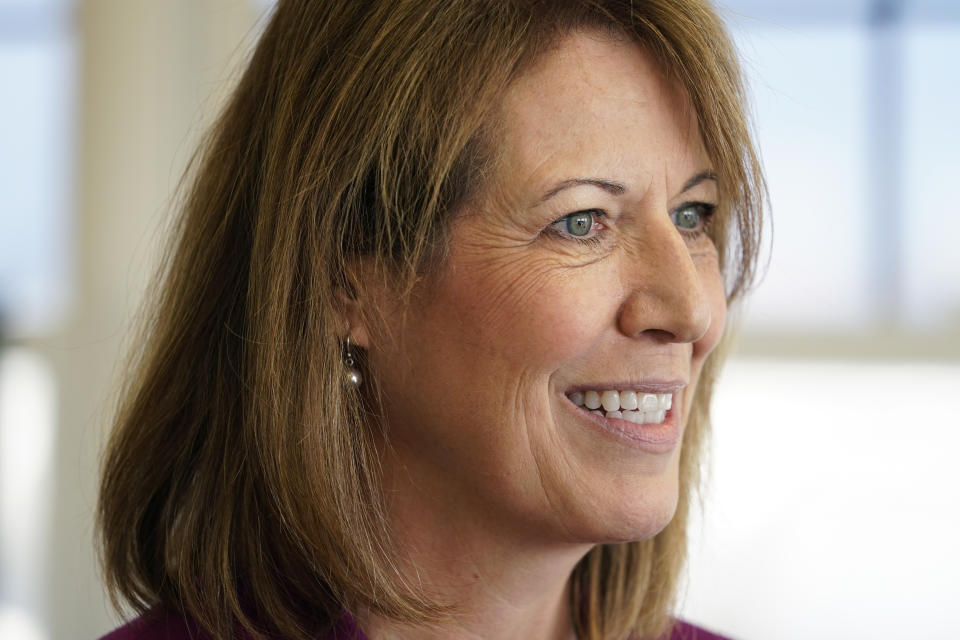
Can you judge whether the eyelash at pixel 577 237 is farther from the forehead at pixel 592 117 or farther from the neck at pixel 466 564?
the neck at pixel 466 564

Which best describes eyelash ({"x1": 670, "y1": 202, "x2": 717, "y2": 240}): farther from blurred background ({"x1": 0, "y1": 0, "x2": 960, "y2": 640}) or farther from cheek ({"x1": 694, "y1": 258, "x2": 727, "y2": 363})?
blurred background ({"x1": 0, "y1": 0, "x2": 960, "y2": 640})

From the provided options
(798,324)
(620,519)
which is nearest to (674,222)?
(620,519)

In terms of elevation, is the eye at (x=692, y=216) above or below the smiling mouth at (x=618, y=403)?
above

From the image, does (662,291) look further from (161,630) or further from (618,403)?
(161,630)

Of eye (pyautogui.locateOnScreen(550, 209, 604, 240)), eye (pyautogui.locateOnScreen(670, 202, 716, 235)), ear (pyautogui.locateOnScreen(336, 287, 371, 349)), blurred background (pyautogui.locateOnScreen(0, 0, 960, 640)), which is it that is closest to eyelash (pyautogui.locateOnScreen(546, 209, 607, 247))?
eye (pyautogui.locateOnScreen(550, 209, 604, 240))

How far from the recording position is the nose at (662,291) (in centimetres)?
132

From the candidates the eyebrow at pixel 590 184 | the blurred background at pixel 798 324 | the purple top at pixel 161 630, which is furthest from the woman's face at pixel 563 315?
the blurred background at pixel 798 324

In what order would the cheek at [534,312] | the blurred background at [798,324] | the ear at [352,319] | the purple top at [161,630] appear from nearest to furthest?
the cheek at [534,312]
the ear at [352,319]
the purple top at [161,630]
the blurred background at [798,324]

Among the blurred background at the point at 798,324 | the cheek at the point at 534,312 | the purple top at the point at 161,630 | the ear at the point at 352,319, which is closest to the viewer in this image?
the cheek at the point at 534,312

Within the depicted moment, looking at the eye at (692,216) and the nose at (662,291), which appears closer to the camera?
the nose at (662,291)

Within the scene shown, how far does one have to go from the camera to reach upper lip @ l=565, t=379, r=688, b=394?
1.34m

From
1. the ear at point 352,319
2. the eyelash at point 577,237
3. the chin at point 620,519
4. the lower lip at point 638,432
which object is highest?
the eyelash at point 577,237

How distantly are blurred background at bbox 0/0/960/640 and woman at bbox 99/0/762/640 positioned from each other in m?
1.49

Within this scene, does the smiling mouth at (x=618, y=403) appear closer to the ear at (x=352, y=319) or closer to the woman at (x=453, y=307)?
the woman at (x=453, y=307)
